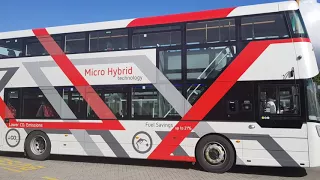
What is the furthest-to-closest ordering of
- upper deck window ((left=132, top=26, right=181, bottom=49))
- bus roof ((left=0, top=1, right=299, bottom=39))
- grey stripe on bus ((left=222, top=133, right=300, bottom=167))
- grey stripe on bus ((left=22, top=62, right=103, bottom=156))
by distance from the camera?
1. grey stripe on bus ((left=22, top=62, right=103, bottom=156))
2. upper deck window ((left=132, top=26, right=181, bottom=49))
3. bus roof ((left=0, top=1, right=299, bottom=39))
4. grey stripe on bus ((left=222, top=133, right=300, bottom=167))

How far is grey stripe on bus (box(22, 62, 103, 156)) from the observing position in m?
10.8

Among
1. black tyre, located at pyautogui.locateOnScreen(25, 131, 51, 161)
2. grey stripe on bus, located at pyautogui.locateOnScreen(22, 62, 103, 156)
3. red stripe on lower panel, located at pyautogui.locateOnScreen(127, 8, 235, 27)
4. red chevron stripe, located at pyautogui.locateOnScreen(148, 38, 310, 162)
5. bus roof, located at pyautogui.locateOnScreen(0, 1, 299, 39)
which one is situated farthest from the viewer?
black tyre, located at pyautogui.locateOnScreen(25, 131, 51, 161)

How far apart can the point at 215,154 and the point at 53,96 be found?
5575mm

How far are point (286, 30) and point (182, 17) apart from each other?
9.28ft

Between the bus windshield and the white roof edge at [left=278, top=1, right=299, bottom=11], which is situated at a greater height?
the white roof edge at [left=278, top=1, right=299, bottom=11]

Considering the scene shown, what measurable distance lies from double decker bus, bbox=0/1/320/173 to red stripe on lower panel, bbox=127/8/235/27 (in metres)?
0.03

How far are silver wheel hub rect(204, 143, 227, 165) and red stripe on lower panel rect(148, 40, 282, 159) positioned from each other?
0.70 meters

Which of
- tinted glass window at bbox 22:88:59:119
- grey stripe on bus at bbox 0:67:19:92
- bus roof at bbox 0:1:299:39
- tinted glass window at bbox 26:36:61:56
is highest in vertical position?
bus roof at bbox 0:1:299:39

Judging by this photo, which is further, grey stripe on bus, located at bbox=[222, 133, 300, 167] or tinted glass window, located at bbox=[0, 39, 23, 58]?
tinted glass window, located at bbox=[0, 39, 23, 58]

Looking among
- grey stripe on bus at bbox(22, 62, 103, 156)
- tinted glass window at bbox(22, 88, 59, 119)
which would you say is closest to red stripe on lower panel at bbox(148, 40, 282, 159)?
grey stripe on bus at bbox(22, 62, 103, 156)

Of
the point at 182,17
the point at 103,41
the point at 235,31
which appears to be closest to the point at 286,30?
the point at 235,31

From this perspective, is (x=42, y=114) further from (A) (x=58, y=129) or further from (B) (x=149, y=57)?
(B) (x=149, y=57)

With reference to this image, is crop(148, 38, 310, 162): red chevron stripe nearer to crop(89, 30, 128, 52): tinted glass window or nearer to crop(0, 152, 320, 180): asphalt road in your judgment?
crop(0, 152, 320, 180): asphalt road

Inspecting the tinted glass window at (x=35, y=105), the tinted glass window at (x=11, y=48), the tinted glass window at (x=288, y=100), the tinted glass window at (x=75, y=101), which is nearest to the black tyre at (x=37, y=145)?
the tinted glass window at (x=35, y=105)
